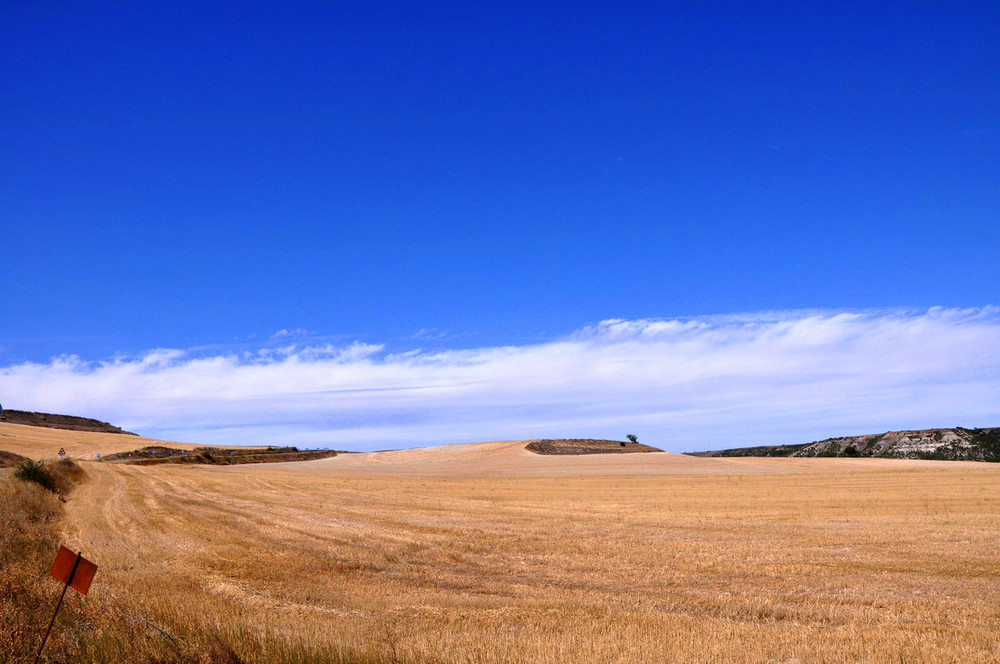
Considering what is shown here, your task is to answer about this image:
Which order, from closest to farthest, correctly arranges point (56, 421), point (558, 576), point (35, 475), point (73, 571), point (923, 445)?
1. point (73, 571)
2. point (558, 576)
3. point (35, 475)
4. point (923, 445)
5. point (56, 421)

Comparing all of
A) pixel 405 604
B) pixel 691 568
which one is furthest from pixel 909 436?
pixel 405 604

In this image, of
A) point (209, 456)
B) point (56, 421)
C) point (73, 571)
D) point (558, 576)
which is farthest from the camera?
point (56, 421)

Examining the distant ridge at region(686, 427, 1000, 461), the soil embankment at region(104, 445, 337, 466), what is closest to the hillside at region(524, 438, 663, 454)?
the distant ridge at region(686, 427, 1000, 461)

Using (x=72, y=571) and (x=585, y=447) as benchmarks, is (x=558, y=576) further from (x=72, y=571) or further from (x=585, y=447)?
(x=585, y=447)

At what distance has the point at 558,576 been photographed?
14312 millimetres

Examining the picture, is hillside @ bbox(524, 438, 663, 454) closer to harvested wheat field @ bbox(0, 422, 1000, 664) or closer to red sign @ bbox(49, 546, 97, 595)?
harvested wheat field @ bbox(0, 422, 1000, 664)

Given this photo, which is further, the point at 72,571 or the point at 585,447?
the point at 585,447

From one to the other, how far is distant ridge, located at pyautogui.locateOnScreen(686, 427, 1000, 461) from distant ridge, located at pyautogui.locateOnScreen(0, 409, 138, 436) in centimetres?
11103

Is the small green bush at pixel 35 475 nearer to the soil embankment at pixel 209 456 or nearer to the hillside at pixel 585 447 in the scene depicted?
the soil embankment at pixel 209 456

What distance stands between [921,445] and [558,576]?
67.6m

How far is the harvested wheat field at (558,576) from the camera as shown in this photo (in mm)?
9047

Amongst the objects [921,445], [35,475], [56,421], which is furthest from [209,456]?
[921,445]

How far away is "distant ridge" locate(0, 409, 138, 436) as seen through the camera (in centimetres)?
11893

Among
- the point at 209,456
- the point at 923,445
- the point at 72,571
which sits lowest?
the point at 209,456
